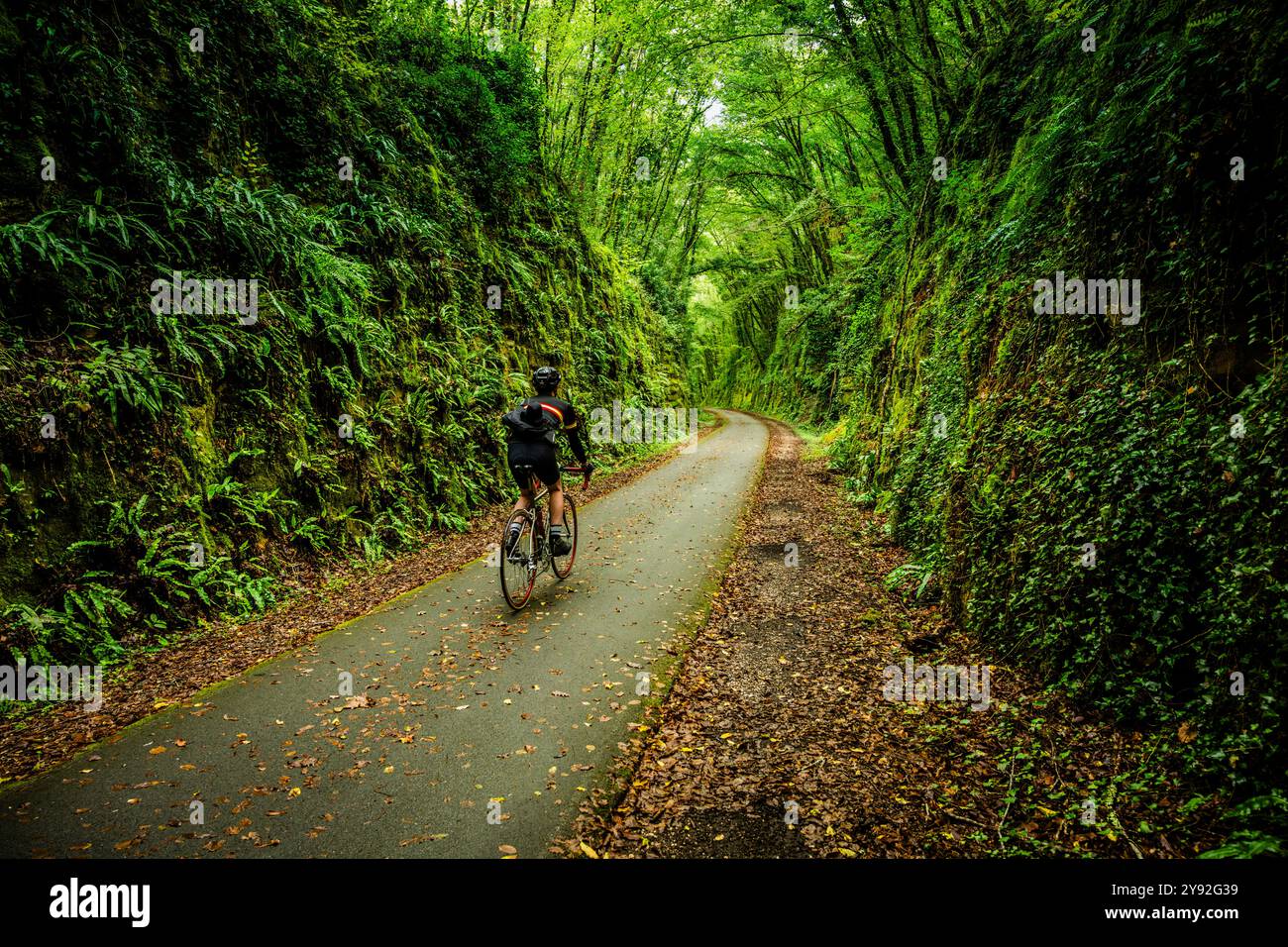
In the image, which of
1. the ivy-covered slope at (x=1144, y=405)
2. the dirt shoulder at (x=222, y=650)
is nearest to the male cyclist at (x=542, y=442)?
the dirt shoulder at (x=222, y=650)

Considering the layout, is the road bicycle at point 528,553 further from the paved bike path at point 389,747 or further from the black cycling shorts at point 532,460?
the paved bike path at point 389,747

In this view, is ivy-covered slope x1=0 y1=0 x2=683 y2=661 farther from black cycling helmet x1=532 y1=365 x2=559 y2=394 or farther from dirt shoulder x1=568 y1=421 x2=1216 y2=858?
dirt shoulder x1=568 y1=421 x2=1216 y2=858

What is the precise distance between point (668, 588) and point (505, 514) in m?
4.45

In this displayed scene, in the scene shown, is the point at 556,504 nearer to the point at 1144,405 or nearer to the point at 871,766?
the point at 871,766

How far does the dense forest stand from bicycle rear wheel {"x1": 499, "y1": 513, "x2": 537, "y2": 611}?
8.28 ft

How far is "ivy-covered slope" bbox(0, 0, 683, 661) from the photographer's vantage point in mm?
4887

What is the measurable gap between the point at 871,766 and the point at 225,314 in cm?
789

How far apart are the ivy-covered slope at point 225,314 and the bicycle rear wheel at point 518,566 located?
2535 mm

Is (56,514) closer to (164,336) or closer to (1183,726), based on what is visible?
(164,336)

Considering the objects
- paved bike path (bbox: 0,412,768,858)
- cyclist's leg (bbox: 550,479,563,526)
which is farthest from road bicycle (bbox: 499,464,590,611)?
paved bike path (bbox: 0,412,768,858)

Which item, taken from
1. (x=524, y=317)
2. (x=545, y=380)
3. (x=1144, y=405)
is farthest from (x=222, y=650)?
(x=524, y=317)
